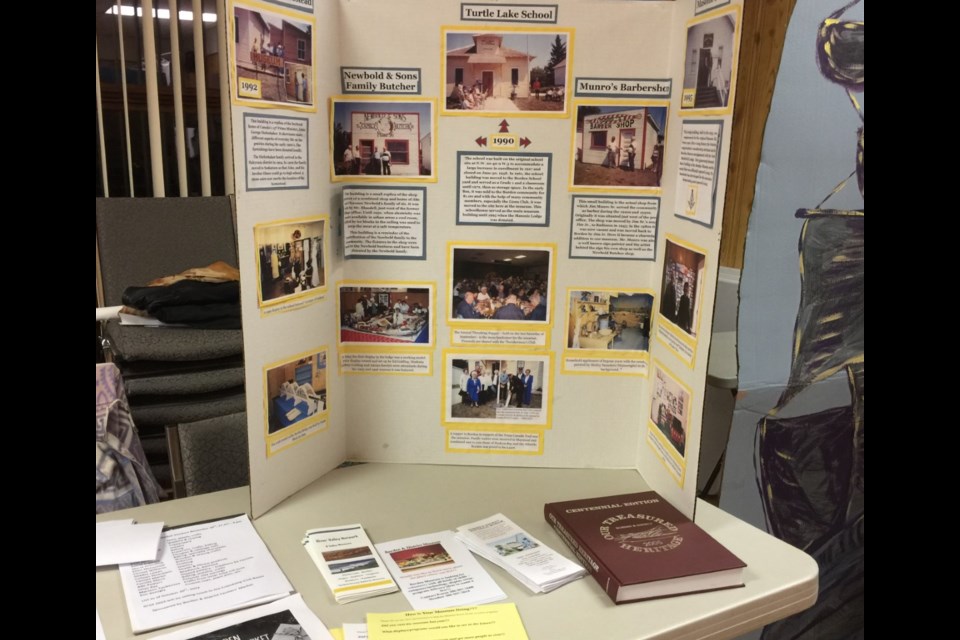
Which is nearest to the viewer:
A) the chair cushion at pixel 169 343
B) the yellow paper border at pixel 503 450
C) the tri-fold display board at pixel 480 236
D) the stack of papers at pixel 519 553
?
the stack of papers at pixel 519 553

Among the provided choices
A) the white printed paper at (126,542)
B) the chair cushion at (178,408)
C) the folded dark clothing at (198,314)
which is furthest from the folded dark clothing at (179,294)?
the white printed paper at (126,542)

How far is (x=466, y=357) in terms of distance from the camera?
1.24 metres

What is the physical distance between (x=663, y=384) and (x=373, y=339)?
1.55 ft

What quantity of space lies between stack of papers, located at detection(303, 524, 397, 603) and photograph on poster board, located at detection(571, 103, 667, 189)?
0.63m

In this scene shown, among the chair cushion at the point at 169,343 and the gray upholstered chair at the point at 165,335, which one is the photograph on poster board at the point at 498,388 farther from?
the chair cushion at the point at 169,343

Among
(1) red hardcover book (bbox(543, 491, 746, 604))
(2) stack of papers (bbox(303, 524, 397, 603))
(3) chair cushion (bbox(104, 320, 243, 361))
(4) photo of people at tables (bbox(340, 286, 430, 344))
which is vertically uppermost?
(4) photo of people at tables (bbox(340, 286, 430, 344))

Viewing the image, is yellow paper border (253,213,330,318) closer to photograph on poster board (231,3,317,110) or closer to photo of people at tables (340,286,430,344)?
photo of people at tables (340,286,430,344)

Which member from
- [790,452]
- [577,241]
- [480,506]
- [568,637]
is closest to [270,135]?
[577,241]

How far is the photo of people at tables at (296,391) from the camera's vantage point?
110 centimetres

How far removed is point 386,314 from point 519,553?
1.45 ft

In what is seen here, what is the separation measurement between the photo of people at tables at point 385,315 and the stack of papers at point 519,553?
33cm

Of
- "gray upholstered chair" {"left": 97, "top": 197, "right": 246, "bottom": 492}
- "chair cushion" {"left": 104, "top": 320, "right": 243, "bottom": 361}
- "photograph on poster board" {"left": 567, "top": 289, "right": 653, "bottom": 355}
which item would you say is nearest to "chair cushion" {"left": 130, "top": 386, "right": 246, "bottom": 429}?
"gray upholstered chair" {"left": 97, "top": 197, "right": 246, "bottom": 492}

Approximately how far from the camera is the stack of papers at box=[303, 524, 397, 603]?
36.2 inches

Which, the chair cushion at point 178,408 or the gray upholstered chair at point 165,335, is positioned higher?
the gray upholstered chair at point 165,335
